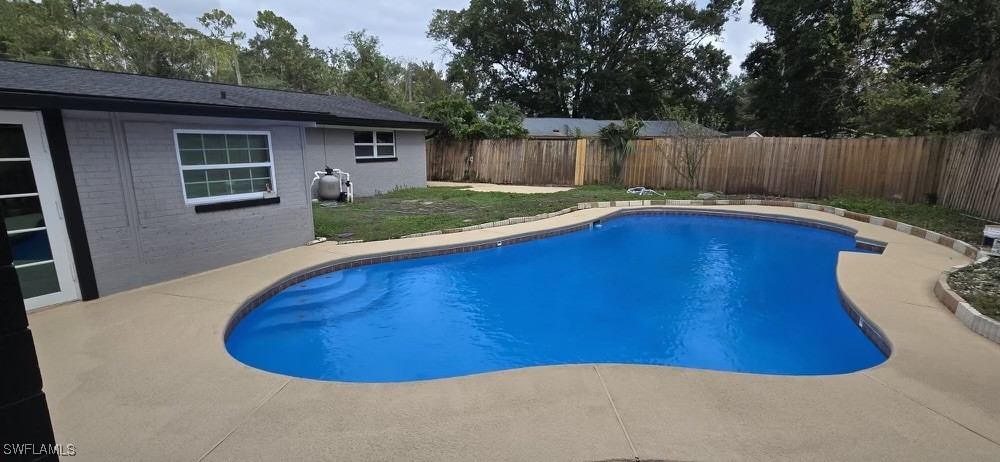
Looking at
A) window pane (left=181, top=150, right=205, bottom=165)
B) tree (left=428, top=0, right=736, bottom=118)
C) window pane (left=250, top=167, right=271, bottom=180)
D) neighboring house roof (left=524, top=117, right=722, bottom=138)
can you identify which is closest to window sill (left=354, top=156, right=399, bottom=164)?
window pane (left=250, top=167, right=271, bottom=180)

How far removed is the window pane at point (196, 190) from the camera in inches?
224

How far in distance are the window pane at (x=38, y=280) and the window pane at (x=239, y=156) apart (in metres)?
2.27

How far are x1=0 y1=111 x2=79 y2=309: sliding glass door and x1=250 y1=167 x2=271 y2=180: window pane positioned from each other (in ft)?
7.33

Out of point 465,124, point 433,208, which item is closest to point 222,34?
point 465,124

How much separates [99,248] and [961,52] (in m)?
26.2

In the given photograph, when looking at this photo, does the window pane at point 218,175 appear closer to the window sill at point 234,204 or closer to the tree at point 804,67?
the window sill at point 234,204

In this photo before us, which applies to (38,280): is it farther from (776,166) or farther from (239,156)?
(776,166)

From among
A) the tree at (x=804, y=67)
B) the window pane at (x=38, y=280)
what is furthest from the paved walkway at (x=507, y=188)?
the tree at (x=804, y=67)

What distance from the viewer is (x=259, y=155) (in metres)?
6.52

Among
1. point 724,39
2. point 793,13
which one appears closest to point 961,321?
point 793,13

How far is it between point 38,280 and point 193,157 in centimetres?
A: 203

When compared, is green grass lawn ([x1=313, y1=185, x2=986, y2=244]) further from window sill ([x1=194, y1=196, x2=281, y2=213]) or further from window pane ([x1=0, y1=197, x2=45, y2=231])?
window pane ([x1=0, y1=197, x2=45, y2=231])

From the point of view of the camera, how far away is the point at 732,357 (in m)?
4.71

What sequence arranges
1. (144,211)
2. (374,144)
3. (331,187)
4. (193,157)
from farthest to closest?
(374,144), (331,187), (193,157), (144,211)
